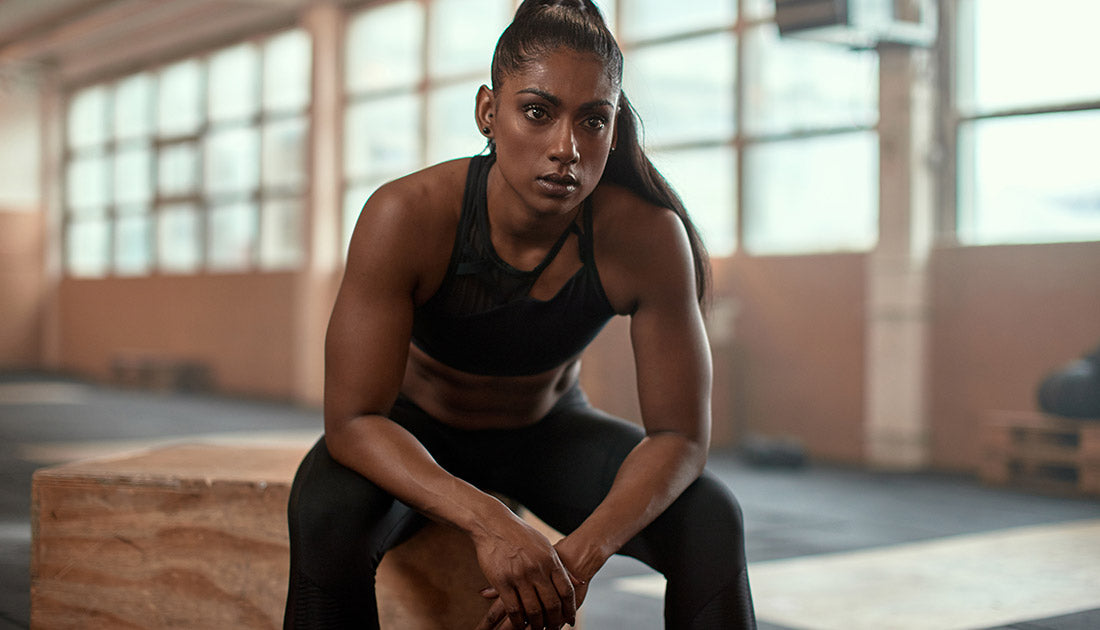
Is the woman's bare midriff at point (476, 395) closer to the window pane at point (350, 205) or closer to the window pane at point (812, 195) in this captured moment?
the window pane at point (812, 195)

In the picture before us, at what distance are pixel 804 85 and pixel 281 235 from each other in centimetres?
553

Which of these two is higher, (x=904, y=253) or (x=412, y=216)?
(x=904, y=253)

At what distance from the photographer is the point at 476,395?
1721mm

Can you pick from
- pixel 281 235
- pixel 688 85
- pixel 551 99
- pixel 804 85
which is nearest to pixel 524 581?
pixel 551 99

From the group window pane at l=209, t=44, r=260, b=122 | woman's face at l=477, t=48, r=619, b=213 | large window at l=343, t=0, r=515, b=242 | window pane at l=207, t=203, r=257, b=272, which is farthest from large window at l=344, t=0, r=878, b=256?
window pane at l=207, t=203, r=257, b=272

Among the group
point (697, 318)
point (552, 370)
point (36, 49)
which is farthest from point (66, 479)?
point (36, 49)

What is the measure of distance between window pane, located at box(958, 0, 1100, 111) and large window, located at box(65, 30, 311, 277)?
5.94 m

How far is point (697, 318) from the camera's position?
1.61m

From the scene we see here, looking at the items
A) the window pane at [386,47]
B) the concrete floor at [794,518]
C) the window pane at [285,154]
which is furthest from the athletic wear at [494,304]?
the window pane at [285,154]

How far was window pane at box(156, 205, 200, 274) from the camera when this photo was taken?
36.3ft

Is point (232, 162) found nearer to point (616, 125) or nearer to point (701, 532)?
point (616, 125)

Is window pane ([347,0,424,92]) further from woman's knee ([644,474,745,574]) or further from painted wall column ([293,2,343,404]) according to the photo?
woman's knee ([644,474,745,574])

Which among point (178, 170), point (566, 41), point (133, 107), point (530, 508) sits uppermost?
point (133, 107)

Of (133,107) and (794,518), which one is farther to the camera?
(133,107)
